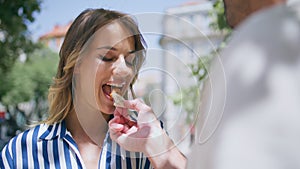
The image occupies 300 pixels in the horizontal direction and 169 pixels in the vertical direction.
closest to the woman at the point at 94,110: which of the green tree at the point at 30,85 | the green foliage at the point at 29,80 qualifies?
the green tree at the point at 30,85

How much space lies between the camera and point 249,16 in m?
0.88

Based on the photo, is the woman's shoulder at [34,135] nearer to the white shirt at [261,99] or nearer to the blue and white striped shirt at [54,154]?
the blue and white striped shirt at [54,154]

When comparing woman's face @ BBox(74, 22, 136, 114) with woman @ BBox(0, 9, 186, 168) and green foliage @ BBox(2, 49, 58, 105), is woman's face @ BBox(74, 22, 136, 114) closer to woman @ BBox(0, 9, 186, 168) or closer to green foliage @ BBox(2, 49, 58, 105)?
woman @ BBox(0, 9, 186, 168)

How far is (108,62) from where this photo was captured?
1575mm

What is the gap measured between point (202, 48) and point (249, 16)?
22.6 inches

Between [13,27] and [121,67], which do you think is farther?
[13,27]

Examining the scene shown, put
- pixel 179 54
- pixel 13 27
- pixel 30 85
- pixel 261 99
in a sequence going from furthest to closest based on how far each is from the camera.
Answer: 1. pixel 30 85
2. pixel 13 27
3. pixel 179 54
4. pixel 261 99

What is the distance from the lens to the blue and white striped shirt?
5.20 ft

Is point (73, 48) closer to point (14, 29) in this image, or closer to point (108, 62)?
point (108, 62)

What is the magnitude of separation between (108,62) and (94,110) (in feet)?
0.66

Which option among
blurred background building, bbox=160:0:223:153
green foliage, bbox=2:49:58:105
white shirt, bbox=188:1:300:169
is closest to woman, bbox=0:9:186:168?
blurred background building, bbox=160:0:223:153

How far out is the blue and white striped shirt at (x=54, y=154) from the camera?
1.59 m

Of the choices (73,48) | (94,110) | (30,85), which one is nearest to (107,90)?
(94,110)

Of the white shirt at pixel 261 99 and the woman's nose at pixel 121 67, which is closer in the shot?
the white shirt at pixel 261 99
